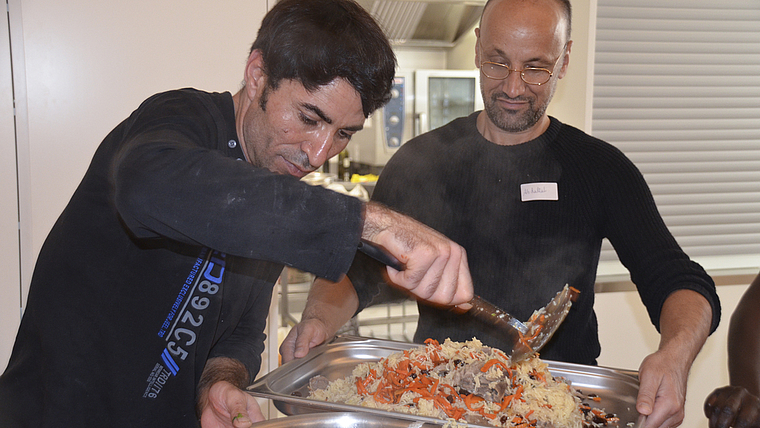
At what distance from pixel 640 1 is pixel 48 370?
362 centimetres

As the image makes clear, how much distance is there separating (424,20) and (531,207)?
2.82 m

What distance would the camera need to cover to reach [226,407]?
136cm

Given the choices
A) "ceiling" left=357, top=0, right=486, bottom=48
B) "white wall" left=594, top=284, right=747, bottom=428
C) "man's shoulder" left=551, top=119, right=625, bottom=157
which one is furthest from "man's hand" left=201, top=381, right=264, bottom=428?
"ceiling" left=357, top=0, right=486, bottom=48

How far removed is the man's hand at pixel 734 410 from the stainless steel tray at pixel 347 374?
7.4 inches

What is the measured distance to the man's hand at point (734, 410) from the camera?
1.43 meters

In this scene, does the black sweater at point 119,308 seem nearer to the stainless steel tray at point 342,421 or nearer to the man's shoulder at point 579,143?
the stainless steel tray at point 342,421

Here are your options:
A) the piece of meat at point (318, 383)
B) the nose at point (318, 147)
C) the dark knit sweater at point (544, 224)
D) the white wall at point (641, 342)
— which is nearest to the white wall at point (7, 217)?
the dark knit sweater at point (544, 224)

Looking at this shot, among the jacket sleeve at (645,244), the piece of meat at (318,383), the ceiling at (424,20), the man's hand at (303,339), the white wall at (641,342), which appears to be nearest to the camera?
the piece of meat at (318,383)

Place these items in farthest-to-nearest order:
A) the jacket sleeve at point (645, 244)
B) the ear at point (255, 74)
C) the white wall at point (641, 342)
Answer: the white wall at point (641, 342) < the jacket sleeve at point (645, 244) < the ear at point (255, 74)

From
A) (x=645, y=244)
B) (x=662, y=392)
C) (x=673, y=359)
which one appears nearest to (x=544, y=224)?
(x=645, y=244)

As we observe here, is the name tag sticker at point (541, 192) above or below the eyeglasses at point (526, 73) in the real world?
below

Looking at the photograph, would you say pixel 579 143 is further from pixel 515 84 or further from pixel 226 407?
pixel 226 407

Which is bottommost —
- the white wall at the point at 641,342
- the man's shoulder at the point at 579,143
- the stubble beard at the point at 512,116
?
the white wall at the point at 641,342

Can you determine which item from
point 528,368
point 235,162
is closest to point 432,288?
point 235,162
